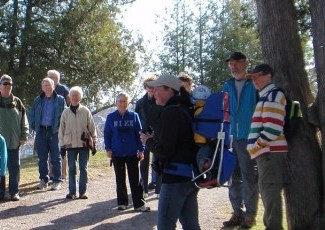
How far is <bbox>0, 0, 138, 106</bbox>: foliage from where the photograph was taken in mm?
26844

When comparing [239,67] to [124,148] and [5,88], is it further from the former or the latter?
[5,88]

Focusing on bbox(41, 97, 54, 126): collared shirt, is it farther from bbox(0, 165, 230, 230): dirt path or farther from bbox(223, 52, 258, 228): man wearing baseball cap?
bbox(223, 52, 258, 228): man wearing baseball cap

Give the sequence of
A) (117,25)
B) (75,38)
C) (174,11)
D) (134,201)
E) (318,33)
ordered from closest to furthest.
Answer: (318,33)
(134,201)
(75,38)
(117,25)
(174,11)

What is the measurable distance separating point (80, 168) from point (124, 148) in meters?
1.40

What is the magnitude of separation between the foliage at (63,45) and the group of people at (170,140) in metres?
16.8

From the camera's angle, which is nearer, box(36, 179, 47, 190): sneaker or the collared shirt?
the collared shirt

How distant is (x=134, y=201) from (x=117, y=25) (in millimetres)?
23660

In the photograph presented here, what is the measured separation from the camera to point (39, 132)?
10234 millimetres

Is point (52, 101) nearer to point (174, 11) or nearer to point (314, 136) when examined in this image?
point (314, 136)

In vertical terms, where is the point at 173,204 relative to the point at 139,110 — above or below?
below

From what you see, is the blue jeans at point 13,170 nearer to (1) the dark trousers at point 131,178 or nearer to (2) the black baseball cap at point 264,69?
(1) the dark trousers at point 131,178

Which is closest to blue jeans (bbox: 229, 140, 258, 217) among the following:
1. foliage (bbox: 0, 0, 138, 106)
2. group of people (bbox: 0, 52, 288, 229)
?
group of people (bbox: 0, 52, 288, 229)

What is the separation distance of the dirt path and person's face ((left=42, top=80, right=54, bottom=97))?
1.91m

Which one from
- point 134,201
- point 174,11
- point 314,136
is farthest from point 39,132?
point 174,11
